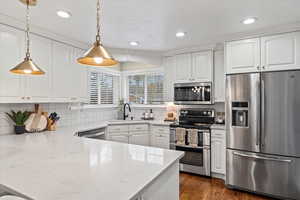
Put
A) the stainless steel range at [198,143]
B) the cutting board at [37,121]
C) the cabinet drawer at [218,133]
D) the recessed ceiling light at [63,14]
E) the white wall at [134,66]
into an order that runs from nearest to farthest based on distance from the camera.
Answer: the recessed ceiling light at [63,14], the cutting board at [37,121], the cabinet drawer at [218,133], the stainless steel range at [198,143], the white wall at [134,66]

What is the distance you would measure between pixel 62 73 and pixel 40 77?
38 cm

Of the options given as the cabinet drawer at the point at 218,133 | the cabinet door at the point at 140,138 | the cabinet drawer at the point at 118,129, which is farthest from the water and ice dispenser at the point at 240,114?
the cabinet drawer at the point at 118,129

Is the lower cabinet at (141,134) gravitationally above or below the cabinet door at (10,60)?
below

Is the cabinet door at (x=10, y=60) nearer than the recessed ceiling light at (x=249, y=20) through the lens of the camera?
Yes

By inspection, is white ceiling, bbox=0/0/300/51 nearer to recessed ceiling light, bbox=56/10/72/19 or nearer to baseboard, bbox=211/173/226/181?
recessed ceiling light, bbox=56/10/72/19

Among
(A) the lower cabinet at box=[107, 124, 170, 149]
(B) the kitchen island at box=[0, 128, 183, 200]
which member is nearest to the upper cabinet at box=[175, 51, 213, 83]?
(A) the lower cabinet at box=[107, 124, 170, 149]

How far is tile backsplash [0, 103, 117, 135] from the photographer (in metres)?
2.47

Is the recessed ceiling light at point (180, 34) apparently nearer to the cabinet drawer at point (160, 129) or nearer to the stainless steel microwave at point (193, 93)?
the stainless steel microwave at point (193, 93)

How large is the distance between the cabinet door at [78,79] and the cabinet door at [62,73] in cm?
6

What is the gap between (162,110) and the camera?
4.30 metres

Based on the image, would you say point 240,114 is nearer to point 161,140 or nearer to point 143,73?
point 161,140

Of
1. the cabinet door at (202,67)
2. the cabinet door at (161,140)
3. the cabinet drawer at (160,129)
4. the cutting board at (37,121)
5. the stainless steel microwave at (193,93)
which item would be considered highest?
the cabinet door at (202,67)

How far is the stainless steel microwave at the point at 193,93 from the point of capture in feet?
11.3

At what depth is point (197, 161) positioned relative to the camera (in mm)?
3299
